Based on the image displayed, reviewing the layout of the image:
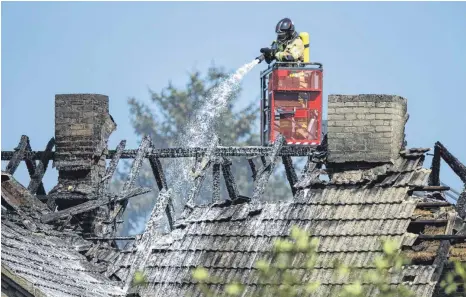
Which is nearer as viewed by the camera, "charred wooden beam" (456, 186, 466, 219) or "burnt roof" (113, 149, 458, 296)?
"burnt roof" (113, 149, 458, 296)

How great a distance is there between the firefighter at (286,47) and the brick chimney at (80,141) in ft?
25.4

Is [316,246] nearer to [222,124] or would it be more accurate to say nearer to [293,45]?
[293,45]

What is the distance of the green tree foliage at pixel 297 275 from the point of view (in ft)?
92.1

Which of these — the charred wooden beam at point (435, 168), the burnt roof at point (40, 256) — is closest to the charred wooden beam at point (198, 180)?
the burnt roof at point (40, 256)

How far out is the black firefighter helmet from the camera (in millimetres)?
46156

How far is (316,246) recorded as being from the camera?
3050cm

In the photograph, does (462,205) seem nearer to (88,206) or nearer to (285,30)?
(88,206)

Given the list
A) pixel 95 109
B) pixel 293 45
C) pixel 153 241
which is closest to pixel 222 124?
pixel 293 45

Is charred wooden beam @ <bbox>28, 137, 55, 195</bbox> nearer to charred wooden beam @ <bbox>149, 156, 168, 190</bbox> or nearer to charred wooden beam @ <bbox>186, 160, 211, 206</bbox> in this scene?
charred wooden beam @ <bbox>149, 156, 168, 190</bbox>

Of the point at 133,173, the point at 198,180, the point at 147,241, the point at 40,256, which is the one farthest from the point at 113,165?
the point at 40,256

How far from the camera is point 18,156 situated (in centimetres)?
4119

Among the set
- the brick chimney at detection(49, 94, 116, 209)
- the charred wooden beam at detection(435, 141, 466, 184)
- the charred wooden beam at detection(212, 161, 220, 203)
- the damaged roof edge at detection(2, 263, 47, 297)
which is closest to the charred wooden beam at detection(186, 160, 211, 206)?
the charred wooden beam at detection(212, 161, 220, 203)

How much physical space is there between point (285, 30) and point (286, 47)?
1.19 ft

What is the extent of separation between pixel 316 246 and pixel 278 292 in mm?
1710
